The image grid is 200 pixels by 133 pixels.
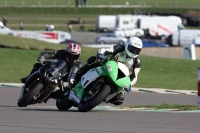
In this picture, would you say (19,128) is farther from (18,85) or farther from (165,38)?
(165,38)

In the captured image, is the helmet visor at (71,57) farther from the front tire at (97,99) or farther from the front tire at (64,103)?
the front tire at (97,99)

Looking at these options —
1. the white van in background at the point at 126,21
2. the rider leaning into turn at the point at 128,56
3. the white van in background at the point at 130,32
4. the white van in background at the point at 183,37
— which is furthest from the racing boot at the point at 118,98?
the white van in background at the point at 126,21

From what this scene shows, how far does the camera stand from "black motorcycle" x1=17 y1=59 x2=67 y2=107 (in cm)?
1212

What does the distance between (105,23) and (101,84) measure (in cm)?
5998

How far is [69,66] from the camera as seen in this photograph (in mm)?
12586

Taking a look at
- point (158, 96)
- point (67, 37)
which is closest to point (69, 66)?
point (158, 96)

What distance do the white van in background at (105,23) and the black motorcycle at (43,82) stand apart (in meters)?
56.8

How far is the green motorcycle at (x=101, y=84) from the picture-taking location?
10.6 metres

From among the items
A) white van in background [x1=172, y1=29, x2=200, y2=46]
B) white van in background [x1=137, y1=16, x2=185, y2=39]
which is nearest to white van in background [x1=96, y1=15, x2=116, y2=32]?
white van in background [x1=137, y1=16, x2=185, y2=39]

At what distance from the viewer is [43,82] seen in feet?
40.1

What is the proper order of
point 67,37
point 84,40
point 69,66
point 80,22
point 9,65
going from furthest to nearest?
point 80,22
point 84,40
point 67,37
point 9,65
point 69,66

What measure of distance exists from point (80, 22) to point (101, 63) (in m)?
63.5

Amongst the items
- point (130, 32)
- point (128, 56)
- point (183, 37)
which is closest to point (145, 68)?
point (128, 56)

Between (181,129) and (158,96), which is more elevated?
(181,129)
